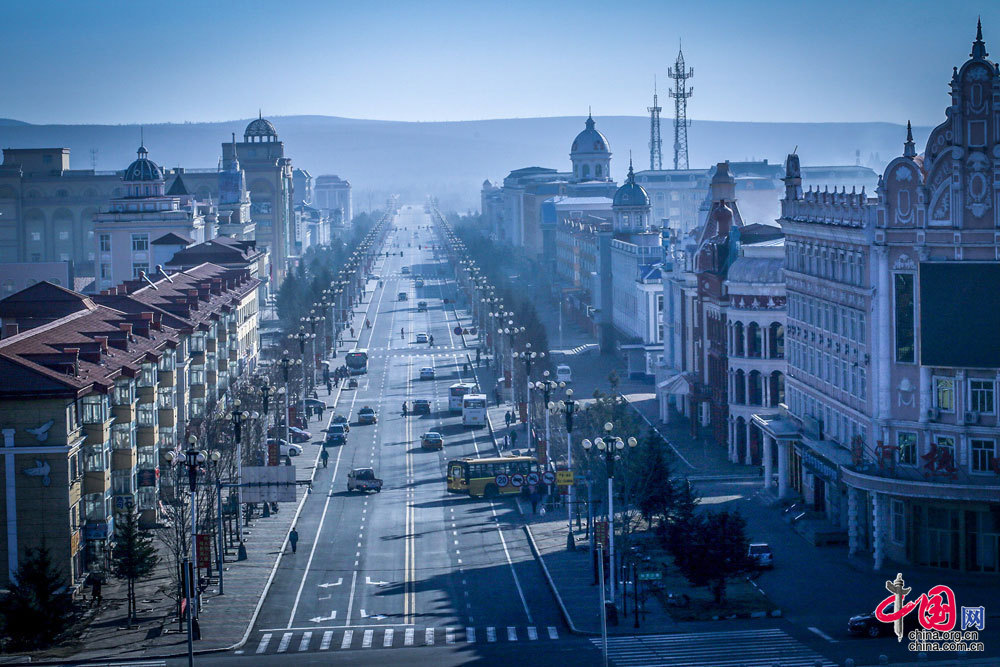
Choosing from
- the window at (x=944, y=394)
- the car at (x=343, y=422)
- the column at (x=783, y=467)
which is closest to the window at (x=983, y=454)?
the window at (x=944, y=394)

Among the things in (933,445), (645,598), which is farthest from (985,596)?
(645,598)

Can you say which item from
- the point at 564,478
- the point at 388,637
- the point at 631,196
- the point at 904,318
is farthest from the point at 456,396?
the point at 388,637

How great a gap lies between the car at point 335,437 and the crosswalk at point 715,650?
4816 cm

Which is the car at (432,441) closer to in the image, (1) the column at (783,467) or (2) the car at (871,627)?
(1) the column at (783,467)

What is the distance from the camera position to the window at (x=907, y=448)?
62031mm

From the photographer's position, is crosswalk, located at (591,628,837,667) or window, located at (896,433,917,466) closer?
crosswalk, located at (591,628,837,667)

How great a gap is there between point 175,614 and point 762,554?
71.9 ft

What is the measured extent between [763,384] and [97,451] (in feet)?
124

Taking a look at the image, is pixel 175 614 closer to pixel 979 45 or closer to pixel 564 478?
pixel 564 478

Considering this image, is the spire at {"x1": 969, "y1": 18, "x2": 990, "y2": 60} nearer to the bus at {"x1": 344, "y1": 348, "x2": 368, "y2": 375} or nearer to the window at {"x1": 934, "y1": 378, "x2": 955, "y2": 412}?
the window at {"x1": 934, "y1": 378, "x2": 955, "y2": 412}

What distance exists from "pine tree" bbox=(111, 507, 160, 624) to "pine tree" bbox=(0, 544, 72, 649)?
A: 11.0 feet

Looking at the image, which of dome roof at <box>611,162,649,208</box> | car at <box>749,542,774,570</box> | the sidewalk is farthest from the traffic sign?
dome roof at <box>611,162,649,208</box>

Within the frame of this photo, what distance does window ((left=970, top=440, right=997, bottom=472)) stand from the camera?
5966 cm

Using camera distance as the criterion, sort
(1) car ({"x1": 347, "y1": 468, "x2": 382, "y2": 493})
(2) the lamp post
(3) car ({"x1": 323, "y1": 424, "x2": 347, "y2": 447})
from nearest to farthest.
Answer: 1. (2) the lamp post
2. (1) car ({"x1": 347, "y1": 468, "x2": 382, "y2": 493})
3. (3) car ({"x1": 323, "y1": 424, "x2": 347, "y2": 447})
